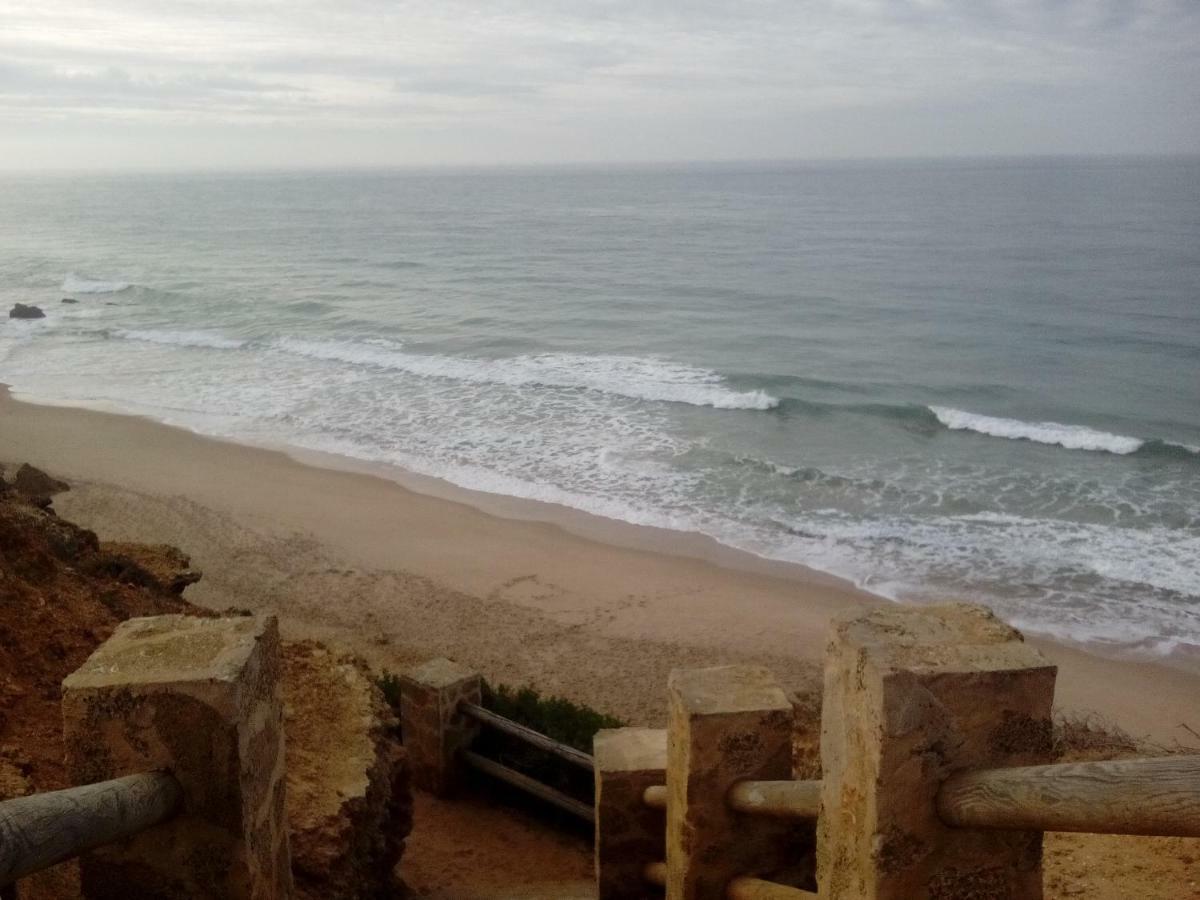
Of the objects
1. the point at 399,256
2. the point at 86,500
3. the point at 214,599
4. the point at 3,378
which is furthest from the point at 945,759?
→ the point at 399,256

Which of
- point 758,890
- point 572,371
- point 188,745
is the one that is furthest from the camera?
point 572,371

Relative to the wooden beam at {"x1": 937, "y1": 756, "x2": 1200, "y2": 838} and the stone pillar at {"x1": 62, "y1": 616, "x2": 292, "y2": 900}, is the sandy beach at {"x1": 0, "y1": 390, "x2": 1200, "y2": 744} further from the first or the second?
the stone pillar at {"x1": 62, "y1": 616, "x2": 292, "y2": 900}

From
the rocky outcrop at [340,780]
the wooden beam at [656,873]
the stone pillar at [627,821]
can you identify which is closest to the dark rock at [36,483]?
the rocky outcrop at [340,780]

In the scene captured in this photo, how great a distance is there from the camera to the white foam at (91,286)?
46031 millimetres

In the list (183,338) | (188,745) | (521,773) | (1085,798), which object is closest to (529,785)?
(521,773)

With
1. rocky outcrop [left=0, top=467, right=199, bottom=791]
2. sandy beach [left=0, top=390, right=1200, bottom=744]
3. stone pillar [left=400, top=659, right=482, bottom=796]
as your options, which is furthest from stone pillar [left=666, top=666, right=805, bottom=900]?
sandy beach [left=0, top=390, right=1200, bottom=744]

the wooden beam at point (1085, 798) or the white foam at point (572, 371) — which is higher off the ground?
the wooden beam at point (1085, 798)

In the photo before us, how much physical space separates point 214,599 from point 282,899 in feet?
33.0

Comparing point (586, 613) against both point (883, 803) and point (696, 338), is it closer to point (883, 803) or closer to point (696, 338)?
point (883, 803)

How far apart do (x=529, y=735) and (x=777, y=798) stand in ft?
12.5

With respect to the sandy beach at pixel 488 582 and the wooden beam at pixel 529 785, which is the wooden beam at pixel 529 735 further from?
the sandy beach at pixel 488 582

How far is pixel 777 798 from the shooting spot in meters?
4.13

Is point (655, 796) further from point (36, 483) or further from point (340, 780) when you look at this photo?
point (36, 483)

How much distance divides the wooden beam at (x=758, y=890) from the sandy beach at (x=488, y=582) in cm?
530
